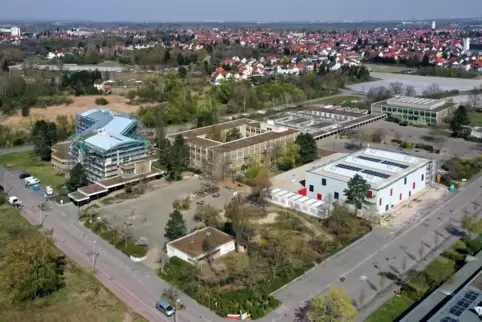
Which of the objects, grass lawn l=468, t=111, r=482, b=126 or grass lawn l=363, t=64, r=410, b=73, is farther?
grass lawn l=363, t=64, r=410, b=73

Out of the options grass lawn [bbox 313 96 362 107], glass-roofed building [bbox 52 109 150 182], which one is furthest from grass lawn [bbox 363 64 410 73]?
glass-roofed building [bbox 52 109 150 182]

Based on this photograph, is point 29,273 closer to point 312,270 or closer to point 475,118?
point 312,270

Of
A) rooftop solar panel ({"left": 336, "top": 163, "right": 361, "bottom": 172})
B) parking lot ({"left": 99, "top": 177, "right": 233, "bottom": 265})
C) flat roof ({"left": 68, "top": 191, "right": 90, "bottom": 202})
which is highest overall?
rooftop solar panel ({"left": 336, "top": 163, "right": 361, "bottom": 172})

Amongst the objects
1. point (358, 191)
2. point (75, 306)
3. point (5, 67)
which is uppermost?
point (5, 67)

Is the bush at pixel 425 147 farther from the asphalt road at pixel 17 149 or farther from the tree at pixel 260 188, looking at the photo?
the asphalt road at pixel 17 149

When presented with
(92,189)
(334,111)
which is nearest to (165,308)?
(92,189)

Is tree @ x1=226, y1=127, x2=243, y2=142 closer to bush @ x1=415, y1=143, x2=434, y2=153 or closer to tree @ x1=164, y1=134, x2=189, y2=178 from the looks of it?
tree @ x1=164, y1=134, x2=189, y2=178

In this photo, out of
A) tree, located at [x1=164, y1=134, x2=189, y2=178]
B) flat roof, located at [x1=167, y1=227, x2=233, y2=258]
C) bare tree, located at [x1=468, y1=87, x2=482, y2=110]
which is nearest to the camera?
flat roof, located at [x1=167, y1=227, x2=233, y2=258]
